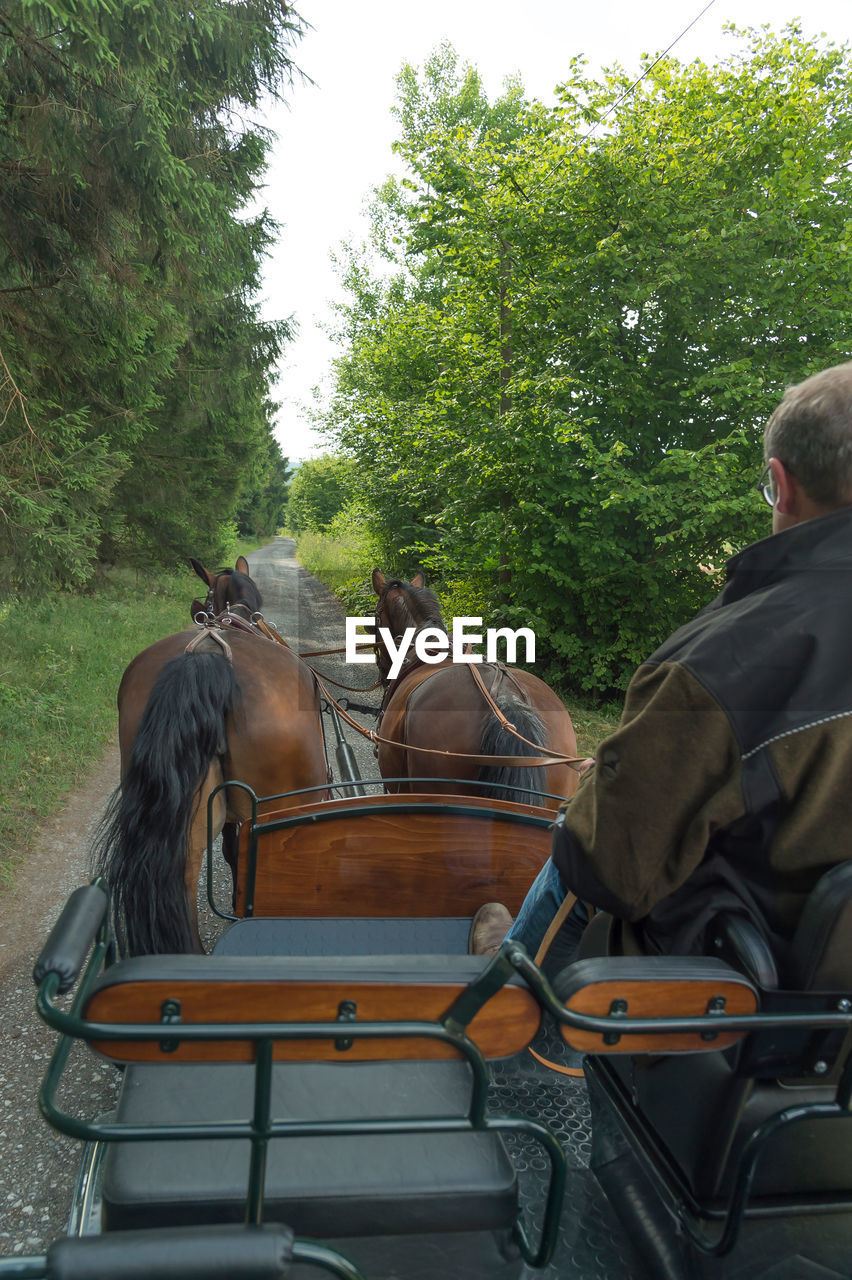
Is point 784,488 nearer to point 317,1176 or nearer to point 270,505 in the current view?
point 317,1176

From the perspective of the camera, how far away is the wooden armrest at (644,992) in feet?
3.83

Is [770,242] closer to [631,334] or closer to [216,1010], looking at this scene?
[631,334]

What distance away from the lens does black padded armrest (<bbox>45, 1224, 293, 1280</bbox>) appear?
3.09ft

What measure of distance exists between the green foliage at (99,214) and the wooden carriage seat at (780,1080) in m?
5.31

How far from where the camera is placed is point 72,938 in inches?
44.4

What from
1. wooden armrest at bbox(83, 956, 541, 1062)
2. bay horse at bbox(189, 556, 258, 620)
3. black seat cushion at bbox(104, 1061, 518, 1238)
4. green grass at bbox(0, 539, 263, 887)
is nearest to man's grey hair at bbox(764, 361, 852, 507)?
wooden armrest at bbox(83, 956, 541, 1062)

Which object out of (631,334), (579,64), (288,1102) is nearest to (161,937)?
(288,1102)

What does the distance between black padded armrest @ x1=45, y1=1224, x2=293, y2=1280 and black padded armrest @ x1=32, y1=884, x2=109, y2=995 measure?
1.03ft

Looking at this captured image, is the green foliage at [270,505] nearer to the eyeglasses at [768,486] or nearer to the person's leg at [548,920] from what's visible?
the person's leg at [548,920]

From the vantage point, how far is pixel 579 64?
7.06 meters

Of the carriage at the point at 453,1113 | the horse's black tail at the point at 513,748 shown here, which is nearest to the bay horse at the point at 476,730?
the horse's black tail at the point at 513,748

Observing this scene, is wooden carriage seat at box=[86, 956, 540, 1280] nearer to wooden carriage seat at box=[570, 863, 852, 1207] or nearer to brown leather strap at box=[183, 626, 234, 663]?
wooden carriage seat at box=[570, 863, 852, 1207]

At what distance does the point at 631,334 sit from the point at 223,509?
33.7ft

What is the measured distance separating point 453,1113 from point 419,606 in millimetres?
3527
